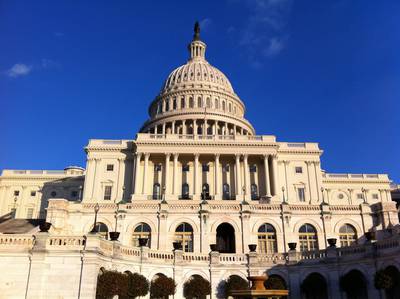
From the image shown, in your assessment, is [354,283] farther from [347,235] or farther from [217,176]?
[217,176]

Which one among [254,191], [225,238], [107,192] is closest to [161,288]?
[225,238]

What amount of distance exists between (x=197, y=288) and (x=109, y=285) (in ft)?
32.4

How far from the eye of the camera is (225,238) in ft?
170

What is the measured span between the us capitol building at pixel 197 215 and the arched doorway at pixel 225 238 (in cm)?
13

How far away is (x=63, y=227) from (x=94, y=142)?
109 feet

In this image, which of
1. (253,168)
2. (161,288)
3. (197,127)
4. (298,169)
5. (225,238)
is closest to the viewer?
(161,288)

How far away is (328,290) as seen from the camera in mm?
38188

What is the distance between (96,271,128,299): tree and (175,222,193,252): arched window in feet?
66.9

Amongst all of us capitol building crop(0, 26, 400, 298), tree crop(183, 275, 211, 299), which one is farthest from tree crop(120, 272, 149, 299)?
tree crop(183, 275, 211, 299)

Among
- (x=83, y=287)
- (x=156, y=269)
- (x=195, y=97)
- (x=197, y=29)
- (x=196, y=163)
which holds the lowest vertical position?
(x=83, y=287)

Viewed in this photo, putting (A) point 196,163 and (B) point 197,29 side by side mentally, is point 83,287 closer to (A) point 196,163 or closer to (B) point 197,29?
(A) point 196,163

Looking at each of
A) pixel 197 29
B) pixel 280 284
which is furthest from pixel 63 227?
pixel 197 29

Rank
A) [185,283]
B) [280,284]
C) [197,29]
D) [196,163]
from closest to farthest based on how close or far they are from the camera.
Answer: [280,284] < [185,283] < [196,163] < [197,29]

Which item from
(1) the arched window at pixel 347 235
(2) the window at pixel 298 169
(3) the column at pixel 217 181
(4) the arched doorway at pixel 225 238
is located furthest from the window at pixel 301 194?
(4) the arched doorway at pixel 225 238
